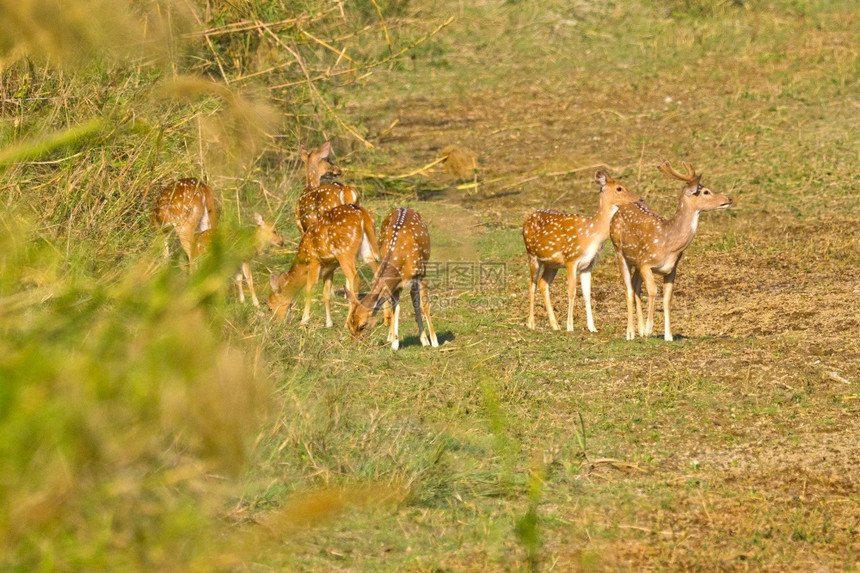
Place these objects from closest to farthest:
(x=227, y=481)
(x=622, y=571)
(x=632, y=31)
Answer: (x=227, y=481) → (x=622, y=571) → (x=632, y=31)

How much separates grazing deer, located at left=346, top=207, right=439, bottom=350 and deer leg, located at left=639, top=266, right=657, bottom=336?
162cm

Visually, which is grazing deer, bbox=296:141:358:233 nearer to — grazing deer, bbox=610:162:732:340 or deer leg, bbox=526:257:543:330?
deer leg, bbox=526:257:543:330

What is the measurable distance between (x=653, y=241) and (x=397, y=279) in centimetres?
199

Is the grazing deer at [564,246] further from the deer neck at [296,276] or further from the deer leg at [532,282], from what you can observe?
the deer neck at [296,276]

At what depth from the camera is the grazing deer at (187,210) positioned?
964 centimetres

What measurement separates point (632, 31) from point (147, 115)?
14314 millimetres

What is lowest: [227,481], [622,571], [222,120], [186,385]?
[622,571]

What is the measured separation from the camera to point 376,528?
20.6 feet

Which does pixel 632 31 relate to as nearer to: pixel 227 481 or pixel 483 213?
pixel 483 213

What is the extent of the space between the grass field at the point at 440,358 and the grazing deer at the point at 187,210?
0.96 ft

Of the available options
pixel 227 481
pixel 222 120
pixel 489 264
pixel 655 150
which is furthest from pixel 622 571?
pixel 655 150

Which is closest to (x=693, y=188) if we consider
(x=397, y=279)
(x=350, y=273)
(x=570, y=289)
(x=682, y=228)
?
(x=682, y=228)

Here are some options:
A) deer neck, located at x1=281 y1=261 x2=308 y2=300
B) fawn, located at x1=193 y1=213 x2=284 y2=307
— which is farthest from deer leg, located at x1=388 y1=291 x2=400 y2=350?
deer neck, located at x1=281 y1=261 x2=308 y2=300

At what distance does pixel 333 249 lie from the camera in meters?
11.2
